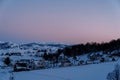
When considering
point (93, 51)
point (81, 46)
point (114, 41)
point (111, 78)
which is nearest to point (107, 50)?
point (114, 41)

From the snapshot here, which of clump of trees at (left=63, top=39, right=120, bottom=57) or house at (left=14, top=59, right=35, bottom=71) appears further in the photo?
clump of trees at (left=63, top=39, right=120, bottom=57)

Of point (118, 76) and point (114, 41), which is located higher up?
point (114, 41)

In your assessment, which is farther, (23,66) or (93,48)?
(93,48)

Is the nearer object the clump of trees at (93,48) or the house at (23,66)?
the house at (23,66)

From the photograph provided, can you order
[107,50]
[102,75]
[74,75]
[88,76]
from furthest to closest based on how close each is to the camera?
1. [107,50]
2. [74,75]
3. [88,76]
4. [102,75]

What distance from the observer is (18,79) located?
23.2 meters

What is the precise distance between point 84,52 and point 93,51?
10.6 feet

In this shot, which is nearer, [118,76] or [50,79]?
[118,76]

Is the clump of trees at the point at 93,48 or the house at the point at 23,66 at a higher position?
the clump of trees at the point at 93,48

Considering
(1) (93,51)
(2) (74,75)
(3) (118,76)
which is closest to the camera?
(3) (118,76)

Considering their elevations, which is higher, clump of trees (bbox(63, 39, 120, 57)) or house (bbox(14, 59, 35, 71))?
clump of trees (bbox(63, 39, 120, 57))

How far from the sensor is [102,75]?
1928cm

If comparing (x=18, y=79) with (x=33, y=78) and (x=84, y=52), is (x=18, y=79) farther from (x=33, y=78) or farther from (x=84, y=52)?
(x=84, y=52)

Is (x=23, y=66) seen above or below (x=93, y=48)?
below
